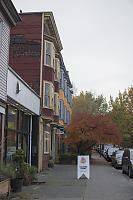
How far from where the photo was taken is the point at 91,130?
96.0 ft

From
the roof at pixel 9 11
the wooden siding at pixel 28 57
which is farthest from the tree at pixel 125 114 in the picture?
the roof at pixel 9 11

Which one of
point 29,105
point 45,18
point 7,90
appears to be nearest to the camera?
point 7,90

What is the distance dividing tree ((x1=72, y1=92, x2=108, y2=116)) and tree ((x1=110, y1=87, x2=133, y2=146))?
57.5 ft

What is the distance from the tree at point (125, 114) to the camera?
4438cm

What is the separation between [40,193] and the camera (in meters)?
11.9

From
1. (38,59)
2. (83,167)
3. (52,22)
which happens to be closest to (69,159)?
(38,59)

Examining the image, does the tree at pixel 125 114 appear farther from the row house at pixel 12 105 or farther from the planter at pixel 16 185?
the planter at pixel 16 185

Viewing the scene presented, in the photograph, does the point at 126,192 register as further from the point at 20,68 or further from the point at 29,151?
the point at 20,68

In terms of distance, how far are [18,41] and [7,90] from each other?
355 inches

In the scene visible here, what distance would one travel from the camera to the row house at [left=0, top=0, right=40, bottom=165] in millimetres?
11938

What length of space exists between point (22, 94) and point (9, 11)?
4.59 m

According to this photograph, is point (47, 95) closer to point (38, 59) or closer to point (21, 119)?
point (38, 59)

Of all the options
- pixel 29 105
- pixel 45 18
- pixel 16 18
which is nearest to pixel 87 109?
pixel 45 18

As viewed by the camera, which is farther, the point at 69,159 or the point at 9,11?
the point at 69,159
